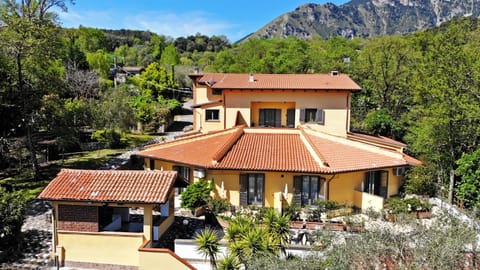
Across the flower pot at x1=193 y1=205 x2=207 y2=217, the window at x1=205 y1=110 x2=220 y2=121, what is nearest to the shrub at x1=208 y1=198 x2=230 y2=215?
the flower pot at x1=193 y1=205 x2=207 y2=217

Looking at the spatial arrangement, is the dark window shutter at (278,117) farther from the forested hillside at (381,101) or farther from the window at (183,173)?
the forested hillside at (381,101)

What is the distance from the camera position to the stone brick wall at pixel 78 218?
16.3m

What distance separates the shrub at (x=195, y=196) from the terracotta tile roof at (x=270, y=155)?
1677mm

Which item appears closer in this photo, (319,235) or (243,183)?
(319,235)

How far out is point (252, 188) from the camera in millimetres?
22062

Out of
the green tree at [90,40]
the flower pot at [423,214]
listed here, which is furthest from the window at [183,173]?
the green tree at [90,40]

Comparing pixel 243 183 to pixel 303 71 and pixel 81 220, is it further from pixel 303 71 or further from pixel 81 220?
pixel 303 71

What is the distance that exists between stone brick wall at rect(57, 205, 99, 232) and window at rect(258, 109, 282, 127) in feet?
54.3

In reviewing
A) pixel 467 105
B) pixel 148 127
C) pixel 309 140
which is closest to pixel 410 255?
pixel 309 140

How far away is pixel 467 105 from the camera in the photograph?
78.6 feet

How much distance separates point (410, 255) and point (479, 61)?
18.7 meters

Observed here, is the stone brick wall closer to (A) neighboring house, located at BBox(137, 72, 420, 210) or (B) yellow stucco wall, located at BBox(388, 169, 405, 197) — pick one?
(A) neighboring house, located at BBox(137, 72, 420, 210)

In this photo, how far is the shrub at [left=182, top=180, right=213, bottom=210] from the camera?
20.5 m

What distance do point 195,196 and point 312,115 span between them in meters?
12.8
